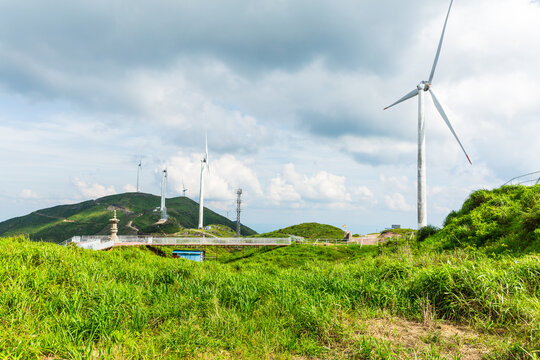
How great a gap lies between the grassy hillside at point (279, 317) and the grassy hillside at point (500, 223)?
873cm

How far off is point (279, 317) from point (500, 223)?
1895 centimetres

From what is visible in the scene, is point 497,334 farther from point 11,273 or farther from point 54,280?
point 11,273

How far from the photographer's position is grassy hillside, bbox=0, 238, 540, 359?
576cm

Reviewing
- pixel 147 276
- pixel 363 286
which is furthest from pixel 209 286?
pixel 363 286

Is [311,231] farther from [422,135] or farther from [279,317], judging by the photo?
[279,317]

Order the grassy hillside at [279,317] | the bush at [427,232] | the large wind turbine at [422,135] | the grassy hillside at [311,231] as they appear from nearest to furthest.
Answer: the grassy hillside at [279,317] < the bush at [427,232] < the large wind turbine at [422,135] < the grassy hillside at [311,231]

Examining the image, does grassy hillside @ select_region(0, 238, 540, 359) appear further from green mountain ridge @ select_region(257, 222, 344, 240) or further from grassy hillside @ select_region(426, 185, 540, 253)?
green mountain ridge @ select_region(257, 222, 344, 240)

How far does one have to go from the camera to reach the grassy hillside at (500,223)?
52.1 ft

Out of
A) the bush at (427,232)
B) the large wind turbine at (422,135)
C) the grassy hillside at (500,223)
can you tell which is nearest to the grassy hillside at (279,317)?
the grassy hillside at (500,223)

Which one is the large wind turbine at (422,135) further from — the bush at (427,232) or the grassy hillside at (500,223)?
the grassy hillside at (500,223)

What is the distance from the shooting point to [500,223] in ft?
64.1

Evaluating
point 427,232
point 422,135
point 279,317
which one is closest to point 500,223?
point 427,232

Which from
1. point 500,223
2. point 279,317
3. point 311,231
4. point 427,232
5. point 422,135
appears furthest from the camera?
point 311,231

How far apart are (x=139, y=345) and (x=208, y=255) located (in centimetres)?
5472
